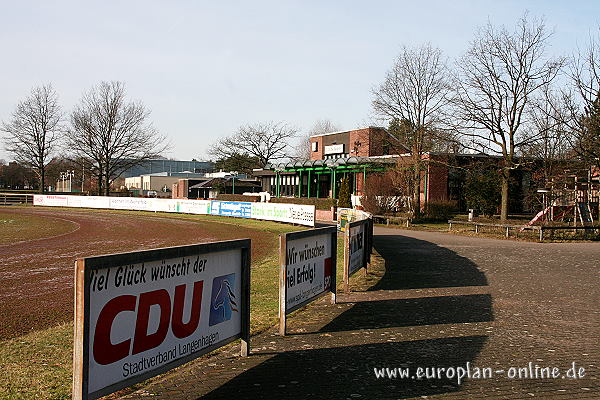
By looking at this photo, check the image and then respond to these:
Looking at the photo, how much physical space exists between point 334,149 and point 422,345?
6316 centimetres

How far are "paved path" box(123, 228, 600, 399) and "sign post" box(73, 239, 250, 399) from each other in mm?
425

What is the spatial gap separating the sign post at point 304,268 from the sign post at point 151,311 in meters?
1.00

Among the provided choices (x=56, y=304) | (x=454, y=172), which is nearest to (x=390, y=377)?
(x=56, y=304)

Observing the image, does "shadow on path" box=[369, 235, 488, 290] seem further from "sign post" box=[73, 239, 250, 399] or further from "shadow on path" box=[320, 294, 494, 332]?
"sign post" box=[73, 239, 250, 399]

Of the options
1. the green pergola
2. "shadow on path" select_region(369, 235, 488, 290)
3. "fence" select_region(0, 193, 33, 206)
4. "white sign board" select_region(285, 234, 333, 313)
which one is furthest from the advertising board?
"white sign board" select_region(285, 234, 333, 313)

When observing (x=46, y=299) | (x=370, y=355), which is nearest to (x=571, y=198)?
(x=46, y=299)

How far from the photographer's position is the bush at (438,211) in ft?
133

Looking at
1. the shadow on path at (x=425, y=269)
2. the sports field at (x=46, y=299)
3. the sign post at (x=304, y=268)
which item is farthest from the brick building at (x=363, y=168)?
the sign post at (x=304, y=268)

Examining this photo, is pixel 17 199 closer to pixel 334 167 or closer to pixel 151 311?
pixel 334 167

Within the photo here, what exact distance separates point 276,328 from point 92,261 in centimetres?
397

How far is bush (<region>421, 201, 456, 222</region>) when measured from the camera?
133ft

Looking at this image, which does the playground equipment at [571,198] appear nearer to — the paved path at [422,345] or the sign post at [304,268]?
the paved path at [422,345]

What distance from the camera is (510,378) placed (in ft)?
18.1

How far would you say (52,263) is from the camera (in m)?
15.8
